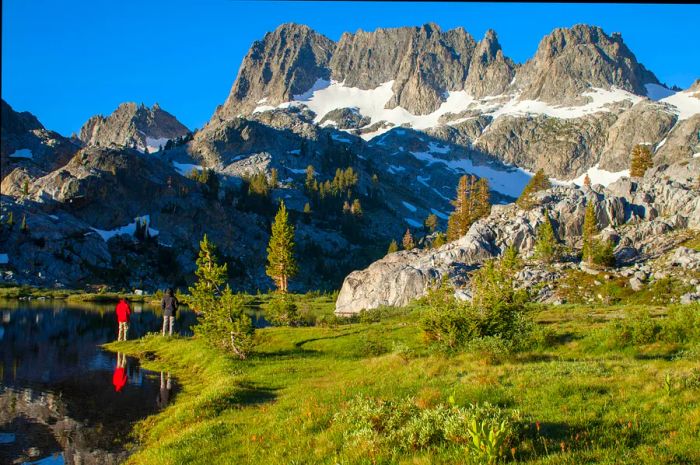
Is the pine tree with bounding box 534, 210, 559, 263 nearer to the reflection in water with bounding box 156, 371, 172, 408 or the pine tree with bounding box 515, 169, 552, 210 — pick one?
the pine tree with bounding box 515, 169, 552, 210

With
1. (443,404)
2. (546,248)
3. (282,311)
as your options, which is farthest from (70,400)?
(546,248)

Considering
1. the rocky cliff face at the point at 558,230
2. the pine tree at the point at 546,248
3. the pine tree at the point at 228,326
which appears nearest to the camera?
the pine tree at the point at 228,326

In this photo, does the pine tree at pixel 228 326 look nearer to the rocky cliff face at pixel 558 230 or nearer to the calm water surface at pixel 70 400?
the calm water surface at pixel 70 400

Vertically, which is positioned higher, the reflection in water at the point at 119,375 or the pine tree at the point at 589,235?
the pine tree at the point at 589,235

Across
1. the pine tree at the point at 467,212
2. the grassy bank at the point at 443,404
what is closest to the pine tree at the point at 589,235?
the pine tree at the point at 467,212

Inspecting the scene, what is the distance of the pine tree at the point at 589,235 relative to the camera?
72.2 metres

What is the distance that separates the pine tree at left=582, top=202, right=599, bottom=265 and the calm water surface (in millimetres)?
63904

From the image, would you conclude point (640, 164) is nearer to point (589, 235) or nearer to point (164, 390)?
point (589, 235)

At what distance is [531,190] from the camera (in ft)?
405

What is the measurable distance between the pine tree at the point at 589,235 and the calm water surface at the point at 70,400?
210 ft

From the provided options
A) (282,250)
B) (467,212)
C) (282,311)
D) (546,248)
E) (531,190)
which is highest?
(531,190)

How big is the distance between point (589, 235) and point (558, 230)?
12.3 metres

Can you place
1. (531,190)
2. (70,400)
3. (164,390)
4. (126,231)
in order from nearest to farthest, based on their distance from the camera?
(70,400)
(164,390)
(531,190)
(126,231)

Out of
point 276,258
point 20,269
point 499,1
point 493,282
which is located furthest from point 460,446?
point 20,269
